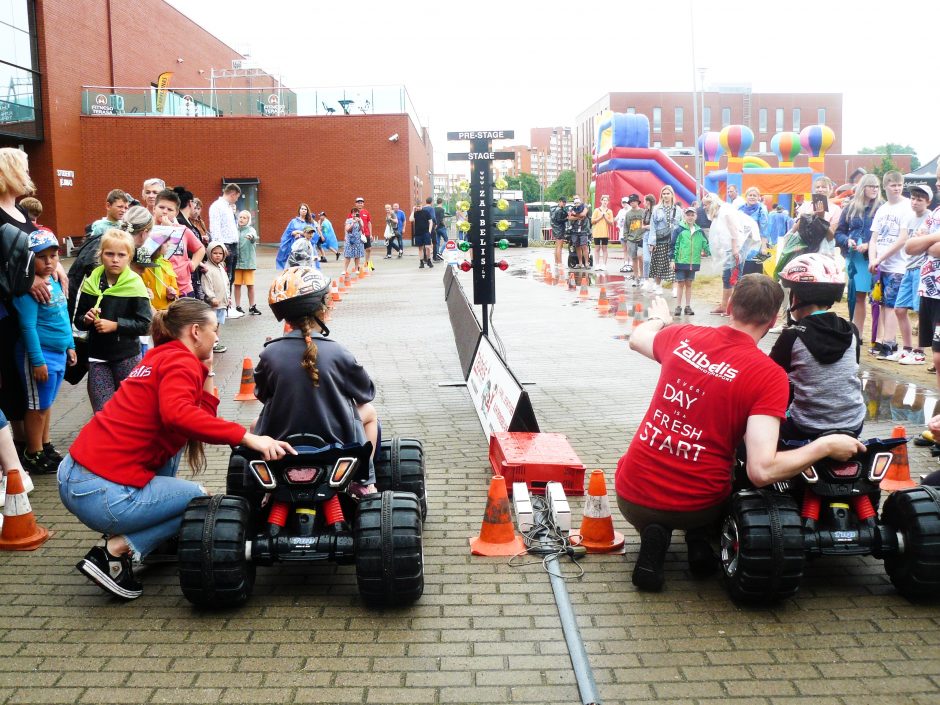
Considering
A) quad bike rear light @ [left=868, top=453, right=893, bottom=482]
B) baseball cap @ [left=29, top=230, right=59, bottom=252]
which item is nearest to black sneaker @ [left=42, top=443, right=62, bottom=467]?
baseball cap @ [left=29, top=230, right=59, bottom=252]

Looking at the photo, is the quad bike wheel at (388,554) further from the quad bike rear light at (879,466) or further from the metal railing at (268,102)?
the metal railing at (268,102)

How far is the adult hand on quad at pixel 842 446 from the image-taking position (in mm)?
4207

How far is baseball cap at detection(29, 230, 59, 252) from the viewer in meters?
6.18

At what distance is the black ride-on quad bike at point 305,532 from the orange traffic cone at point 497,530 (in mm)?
778

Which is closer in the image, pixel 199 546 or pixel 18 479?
pixel 199 546

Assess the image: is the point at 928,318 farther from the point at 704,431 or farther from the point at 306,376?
the point at 306,376

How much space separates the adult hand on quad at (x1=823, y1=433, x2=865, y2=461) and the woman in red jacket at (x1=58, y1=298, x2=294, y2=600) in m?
2.48

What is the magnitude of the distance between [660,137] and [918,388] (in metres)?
115

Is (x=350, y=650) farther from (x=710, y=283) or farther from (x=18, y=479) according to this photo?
(x=710, y=283)

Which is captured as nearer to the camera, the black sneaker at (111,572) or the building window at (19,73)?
the black sneaker at (111,572)

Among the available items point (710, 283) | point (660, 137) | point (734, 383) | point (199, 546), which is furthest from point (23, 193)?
point (660, 137)

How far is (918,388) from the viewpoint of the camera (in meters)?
9.34

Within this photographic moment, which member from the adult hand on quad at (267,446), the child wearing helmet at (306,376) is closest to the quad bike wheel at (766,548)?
the child wearing helmet at (306,376)

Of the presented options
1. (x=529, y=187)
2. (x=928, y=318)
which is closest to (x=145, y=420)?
(x=928, y=318)
